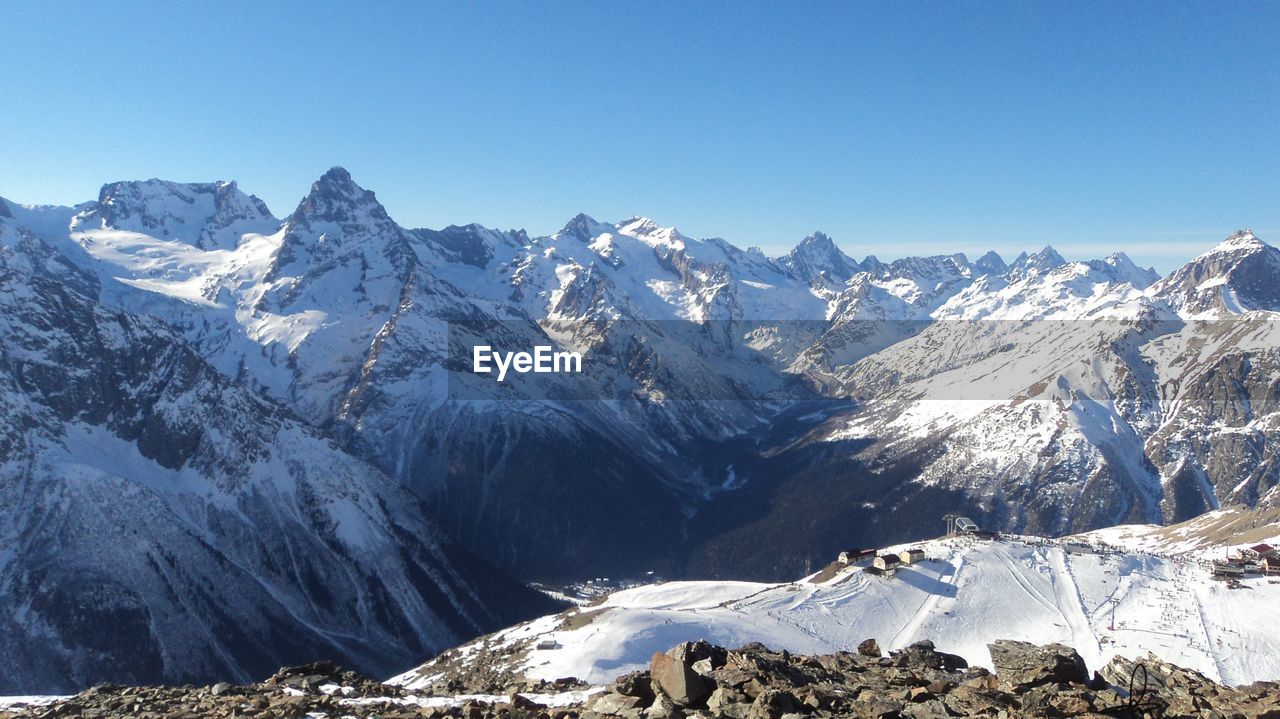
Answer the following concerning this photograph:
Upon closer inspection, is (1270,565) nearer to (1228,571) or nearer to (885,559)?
(1228,571)

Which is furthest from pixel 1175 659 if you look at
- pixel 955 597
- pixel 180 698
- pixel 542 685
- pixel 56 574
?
pixel 56 574

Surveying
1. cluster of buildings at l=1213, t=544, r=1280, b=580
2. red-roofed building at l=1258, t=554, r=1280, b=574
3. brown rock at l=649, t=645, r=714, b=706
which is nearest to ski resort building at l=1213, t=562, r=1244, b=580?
cluster of buildings at l=1213, t=544, r=1280, b=580

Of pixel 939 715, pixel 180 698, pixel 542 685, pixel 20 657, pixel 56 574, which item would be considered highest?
pixel 939 715

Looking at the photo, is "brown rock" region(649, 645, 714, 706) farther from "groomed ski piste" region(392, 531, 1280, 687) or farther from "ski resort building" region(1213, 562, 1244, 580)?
"ski resort building" region(1213, 562, 1244, 580)

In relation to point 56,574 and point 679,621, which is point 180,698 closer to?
point 679,621

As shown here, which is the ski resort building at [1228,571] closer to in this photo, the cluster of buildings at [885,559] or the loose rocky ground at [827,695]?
the cluster of buildings at [885,559]

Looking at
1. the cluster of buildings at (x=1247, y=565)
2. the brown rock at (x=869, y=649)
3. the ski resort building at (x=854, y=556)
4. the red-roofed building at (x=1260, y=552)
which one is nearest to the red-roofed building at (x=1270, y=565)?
the cluster of buildings at (x=1247, y=565)

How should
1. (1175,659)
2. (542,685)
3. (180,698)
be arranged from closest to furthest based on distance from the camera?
(180,698) < (542,685) < (1175,659)
